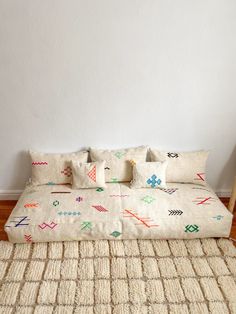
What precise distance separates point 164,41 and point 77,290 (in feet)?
6.02

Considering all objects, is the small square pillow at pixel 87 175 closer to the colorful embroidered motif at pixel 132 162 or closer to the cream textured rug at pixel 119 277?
the colorful embroidered motif at pixel 132 162

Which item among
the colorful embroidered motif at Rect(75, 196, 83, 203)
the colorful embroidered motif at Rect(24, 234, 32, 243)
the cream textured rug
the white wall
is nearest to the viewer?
the cream textured rug

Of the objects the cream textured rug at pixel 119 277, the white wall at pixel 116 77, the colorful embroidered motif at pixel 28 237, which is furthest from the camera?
the white wall at pixel 116 77

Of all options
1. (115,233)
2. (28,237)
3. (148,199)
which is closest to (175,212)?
(148,199)

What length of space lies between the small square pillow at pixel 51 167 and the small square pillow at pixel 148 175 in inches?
18.2

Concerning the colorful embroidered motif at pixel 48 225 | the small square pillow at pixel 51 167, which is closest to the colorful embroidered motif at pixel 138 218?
the colorful embroidered motif at pixel 48 225

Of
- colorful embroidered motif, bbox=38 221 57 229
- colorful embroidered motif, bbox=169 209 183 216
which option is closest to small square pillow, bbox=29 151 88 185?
colorful embroidered motif, bbox=38 221 57 229

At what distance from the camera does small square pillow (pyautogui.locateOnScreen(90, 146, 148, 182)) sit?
246cm

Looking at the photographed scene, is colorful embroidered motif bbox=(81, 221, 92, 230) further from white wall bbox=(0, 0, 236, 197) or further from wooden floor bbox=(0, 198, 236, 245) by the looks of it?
white wall bbox=(0, 0, 236, 197)

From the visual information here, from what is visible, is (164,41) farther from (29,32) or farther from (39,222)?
(39,222)

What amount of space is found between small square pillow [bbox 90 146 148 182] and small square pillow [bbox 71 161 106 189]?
78 mm

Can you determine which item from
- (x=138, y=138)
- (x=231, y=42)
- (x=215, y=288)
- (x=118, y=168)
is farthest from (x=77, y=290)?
(x=231, y=42)

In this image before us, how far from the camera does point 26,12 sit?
2.12 metres

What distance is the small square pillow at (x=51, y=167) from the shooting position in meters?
2.44
